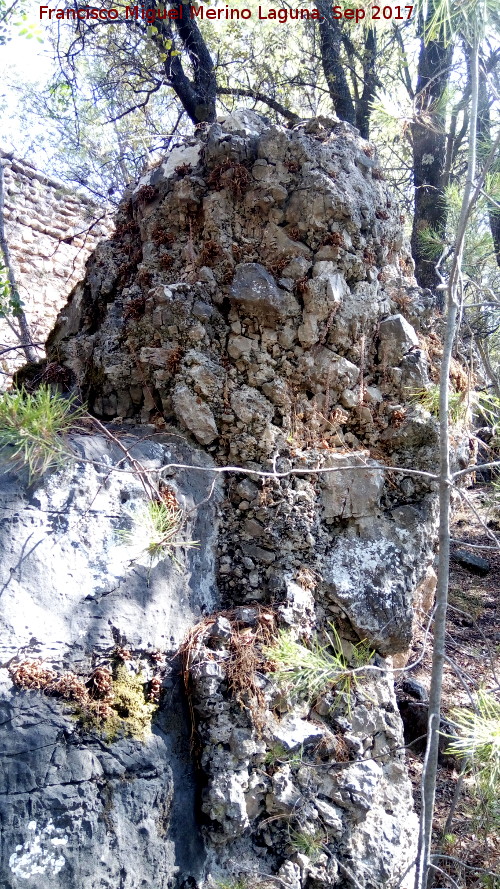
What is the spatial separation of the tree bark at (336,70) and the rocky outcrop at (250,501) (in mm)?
2292

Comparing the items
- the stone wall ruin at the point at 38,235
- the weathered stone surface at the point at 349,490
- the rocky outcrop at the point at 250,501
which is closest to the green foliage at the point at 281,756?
the rocky outcrop at the point at 250,501

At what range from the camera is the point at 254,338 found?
2650 mm

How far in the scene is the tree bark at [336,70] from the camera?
A: 505 cm

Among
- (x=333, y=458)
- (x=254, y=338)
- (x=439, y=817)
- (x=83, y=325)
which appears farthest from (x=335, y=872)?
(x=83, y=325)

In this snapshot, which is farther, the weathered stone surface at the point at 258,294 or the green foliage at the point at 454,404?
the weathered stone surface at the point at 258,294

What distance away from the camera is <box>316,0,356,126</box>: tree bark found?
16.6 ft

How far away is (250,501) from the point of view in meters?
2.47

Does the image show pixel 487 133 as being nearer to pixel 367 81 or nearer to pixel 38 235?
pixel 367 81

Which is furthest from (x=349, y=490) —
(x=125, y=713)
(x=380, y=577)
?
(x=125, y=713)

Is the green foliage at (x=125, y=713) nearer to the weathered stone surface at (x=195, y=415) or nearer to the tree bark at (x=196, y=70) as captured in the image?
the weathered stone surface at (x=195, y=415)

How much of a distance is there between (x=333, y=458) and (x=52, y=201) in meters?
5.16

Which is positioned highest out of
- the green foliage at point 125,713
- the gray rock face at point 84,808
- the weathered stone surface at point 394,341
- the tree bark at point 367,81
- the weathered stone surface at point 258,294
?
the tree bark at point 367,81

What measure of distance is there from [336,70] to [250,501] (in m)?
4.19

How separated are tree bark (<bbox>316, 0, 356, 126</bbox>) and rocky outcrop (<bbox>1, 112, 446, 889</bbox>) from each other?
2292 millimetres
